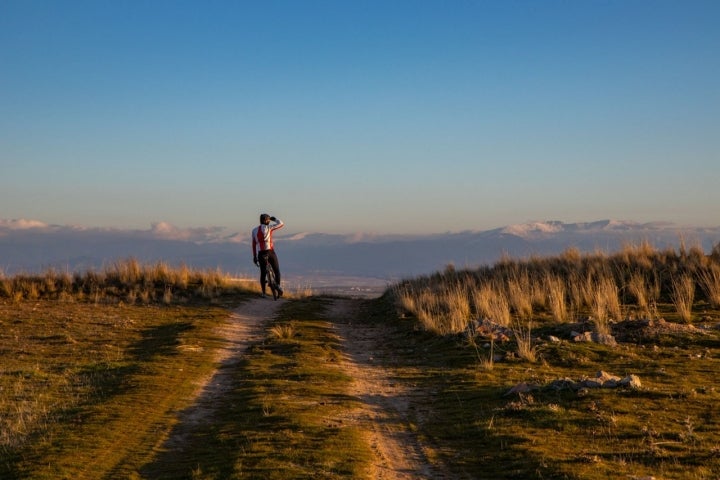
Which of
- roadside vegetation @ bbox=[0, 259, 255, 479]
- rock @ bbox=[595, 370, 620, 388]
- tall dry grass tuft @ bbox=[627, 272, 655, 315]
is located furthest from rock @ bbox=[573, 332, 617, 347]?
roadside vegetation @ bbox=[0, 259, 255, 479]

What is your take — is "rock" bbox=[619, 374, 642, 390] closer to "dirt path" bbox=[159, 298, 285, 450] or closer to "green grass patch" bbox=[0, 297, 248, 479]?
"dirt path" bbox=[159, 298, 285, 450]

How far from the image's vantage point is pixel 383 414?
10.7 metres

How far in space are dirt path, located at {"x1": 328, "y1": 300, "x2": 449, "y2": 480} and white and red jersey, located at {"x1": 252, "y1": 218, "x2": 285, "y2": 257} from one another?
7.49 m

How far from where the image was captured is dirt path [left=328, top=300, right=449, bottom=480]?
8141 mm

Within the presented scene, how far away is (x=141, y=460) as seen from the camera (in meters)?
8.52

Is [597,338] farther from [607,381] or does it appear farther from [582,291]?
[582,291]

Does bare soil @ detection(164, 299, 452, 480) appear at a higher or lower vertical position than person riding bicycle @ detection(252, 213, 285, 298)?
lower

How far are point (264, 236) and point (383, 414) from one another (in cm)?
1575

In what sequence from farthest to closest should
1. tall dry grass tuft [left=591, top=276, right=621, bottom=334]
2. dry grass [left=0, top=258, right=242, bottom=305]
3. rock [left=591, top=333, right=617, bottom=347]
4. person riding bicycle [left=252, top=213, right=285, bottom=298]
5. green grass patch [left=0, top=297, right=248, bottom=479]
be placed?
dry grass [left=0, top=258, right=242, bottom=305]
person riding bicycle [left=252, top=213, right=285, bottom=298]
tall dry grass tuft [left=591, top=276, right=621, bottom=334]
rock [left=591, top=333, right=617, bottom=347]
green grass patch [left=0, top=297, right=248, bottom=479]

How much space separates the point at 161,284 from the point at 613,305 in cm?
2006

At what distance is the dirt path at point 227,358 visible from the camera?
10.2 meters

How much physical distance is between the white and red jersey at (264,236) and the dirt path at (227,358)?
7.36ft

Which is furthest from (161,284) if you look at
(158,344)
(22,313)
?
(158,344)

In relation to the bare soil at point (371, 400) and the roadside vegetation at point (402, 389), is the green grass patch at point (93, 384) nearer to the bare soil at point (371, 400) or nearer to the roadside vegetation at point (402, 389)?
the roadside vegetation at point (402, 389)
